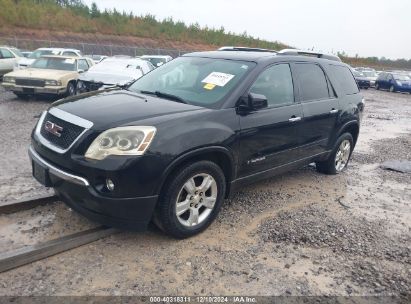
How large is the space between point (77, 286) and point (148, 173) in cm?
104

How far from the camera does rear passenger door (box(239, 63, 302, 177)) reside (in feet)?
13.5

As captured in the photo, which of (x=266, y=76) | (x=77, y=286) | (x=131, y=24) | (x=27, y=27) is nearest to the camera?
(x=77, y=286)

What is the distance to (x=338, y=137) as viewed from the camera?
593 cm

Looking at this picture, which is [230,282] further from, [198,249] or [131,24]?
[131,24]

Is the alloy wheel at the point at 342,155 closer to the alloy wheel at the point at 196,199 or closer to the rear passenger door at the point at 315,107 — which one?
the rear passenger door at the point at 315,107

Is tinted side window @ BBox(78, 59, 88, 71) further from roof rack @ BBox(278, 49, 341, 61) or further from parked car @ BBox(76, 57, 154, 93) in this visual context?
roof rack @ BBox(278, 49, 341, 61)

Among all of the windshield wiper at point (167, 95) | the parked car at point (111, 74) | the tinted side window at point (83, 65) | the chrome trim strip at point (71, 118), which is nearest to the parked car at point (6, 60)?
the tinted side window at point (83, 65)

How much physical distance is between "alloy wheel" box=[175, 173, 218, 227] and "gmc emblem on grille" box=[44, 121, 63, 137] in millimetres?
1251

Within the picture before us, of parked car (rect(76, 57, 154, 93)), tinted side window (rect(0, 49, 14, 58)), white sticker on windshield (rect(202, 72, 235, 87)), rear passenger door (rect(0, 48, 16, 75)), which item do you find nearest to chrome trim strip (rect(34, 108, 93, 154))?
white sticker on windshield (rect(202, 72, 235, 87))

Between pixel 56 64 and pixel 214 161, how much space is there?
10.1 metres

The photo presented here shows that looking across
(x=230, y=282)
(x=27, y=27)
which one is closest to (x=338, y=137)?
(x=230, y=282)

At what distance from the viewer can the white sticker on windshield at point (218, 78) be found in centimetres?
418

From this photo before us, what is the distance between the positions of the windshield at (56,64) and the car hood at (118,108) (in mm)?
8757

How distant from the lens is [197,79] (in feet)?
14.4
